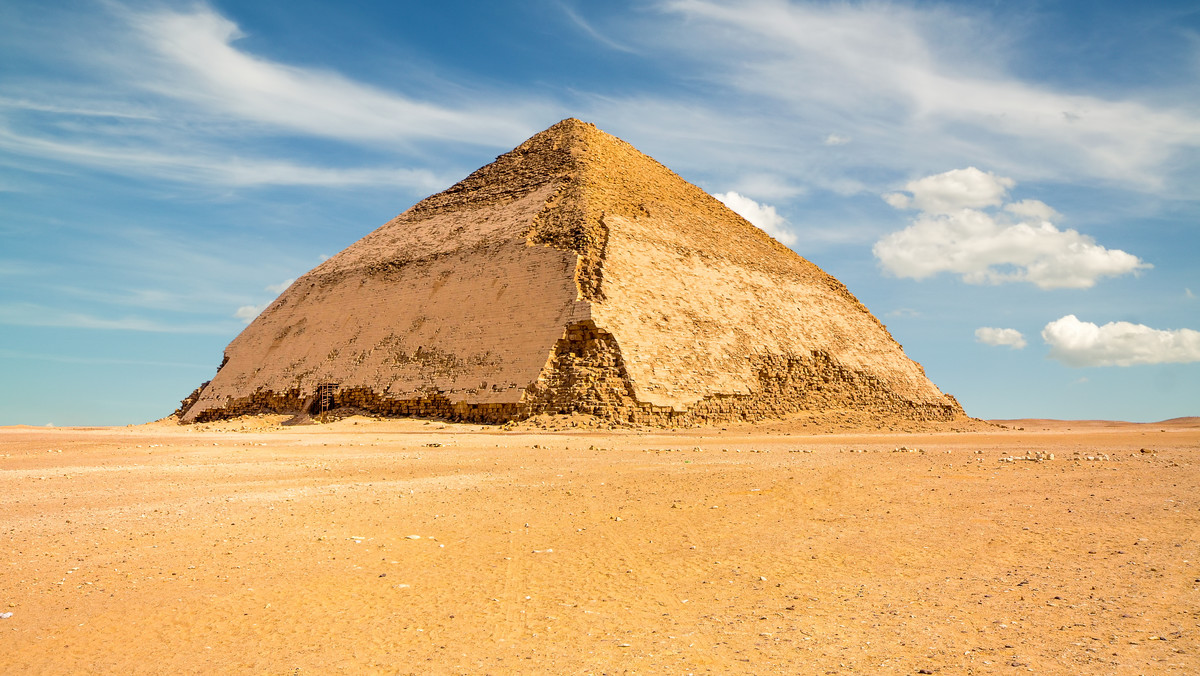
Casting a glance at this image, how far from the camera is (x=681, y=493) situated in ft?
32.2

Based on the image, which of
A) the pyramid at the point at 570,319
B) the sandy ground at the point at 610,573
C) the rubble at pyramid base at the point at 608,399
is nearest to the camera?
the sandy ground at the point at 610,573

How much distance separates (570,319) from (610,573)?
68.8 feet

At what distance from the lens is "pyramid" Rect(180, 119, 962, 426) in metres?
26.9

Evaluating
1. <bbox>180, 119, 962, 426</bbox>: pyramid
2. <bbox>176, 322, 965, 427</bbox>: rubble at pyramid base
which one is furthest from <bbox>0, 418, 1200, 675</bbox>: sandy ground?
<bbox>180, 119, 962, 426</bbox>: pyramid

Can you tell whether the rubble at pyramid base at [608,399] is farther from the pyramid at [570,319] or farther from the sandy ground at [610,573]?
the sandy ground at [610,573]

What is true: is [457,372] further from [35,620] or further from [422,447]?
[35,620]

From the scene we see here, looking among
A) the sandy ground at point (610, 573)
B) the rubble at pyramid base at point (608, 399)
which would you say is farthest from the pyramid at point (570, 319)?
the sandy ground at point (610, 573)

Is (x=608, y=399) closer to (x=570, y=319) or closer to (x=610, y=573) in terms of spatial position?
(x=570, y=319)

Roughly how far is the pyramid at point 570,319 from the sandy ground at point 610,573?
50.8 ft

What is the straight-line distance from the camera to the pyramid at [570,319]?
2694 centimetres

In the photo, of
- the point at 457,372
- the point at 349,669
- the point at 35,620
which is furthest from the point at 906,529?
the point at 457,372

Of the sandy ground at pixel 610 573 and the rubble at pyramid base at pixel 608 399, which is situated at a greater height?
the rubble at pyramid base at pixel 608 399

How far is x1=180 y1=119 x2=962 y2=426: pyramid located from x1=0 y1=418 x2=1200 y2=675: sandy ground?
15478 mm

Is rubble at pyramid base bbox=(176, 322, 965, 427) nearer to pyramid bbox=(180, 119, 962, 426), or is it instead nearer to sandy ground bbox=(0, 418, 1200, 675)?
pyramid bbox=(180, 119, 962, 426)
